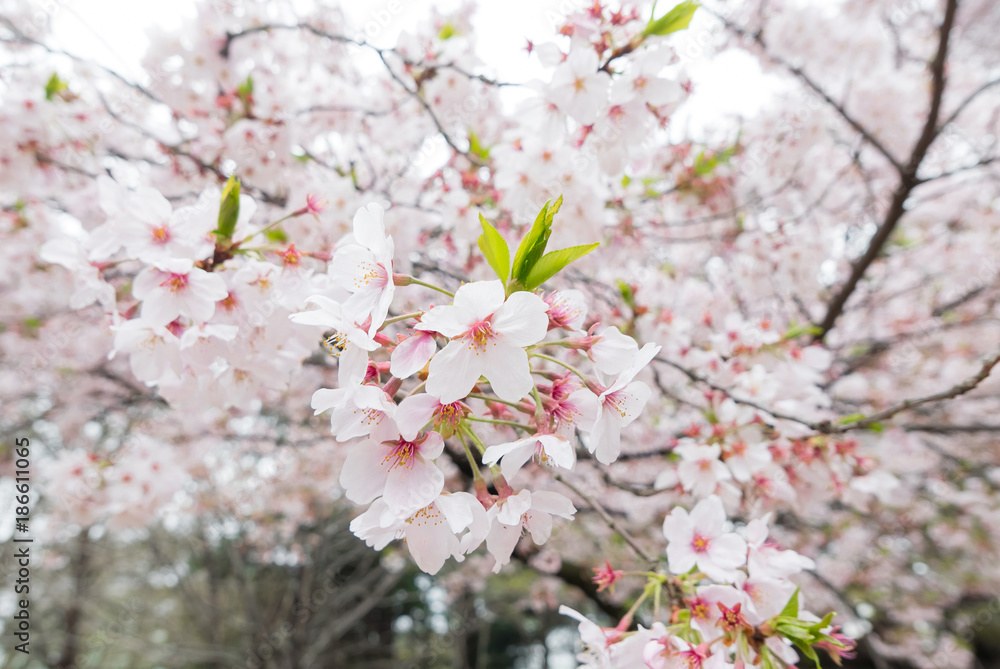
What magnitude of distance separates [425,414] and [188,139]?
255 centimetres

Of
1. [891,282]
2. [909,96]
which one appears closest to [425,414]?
[909,96]

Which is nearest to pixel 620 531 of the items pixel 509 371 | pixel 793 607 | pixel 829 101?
pixel 793 607

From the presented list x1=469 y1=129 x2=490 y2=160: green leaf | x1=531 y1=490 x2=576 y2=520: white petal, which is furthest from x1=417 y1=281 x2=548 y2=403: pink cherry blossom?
x1=469 y1=129 x2=490 y2=160: green leaf

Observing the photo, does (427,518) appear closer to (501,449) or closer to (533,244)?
(501,449)

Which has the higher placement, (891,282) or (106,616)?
(891,282)

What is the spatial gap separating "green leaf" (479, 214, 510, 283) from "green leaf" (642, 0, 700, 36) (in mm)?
1100

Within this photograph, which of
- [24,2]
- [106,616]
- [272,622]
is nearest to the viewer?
[24,2]

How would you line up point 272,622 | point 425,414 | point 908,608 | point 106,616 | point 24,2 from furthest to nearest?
point 106,616 < point 272,622 < point 908,608 < point 24,2 < point 425,414

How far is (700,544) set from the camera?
48.0 inches

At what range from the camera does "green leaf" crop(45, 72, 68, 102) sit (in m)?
2.37

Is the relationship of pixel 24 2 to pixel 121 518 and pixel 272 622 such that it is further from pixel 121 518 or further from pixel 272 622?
pixel 272 622

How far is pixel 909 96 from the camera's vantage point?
4.02 meters

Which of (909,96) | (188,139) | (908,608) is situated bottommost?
(908,608)

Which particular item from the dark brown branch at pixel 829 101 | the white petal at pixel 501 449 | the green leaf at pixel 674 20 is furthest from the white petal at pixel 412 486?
the dark brown branch at pixel 829 101
